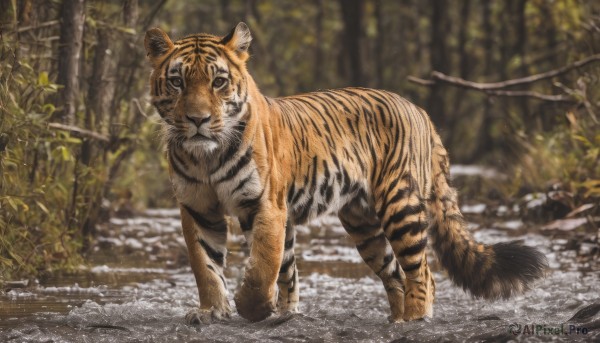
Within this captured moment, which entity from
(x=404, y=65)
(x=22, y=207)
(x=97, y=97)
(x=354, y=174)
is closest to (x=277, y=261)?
(x=354, y=174)

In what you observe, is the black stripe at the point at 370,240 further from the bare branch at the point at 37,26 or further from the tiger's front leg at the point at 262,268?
the bare branch at the point at 37,26

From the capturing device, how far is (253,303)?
5789 mm

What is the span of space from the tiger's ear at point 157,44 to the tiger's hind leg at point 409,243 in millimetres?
1626

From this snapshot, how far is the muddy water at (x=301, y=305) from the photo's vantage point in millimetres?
5664

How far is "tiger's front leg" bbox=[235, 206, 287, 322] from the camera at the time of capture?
579cm

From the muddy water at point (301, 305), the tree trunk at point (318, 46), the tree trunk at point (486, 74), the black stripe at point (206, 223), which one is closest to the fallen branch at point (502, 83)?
the muddy water at point (301, 305)

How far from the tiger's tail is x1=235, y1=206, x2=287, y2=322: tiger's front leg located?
1378 mm

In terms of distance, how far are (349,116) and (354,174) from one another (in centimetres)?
42

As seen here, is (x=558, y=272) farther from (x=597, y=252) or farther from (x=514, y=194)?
(x=514, y=194)

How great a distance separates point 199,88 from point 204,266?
3.23ft

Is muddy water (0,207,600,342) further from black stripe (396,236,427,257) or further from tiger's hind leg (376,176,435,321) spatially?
black stripe (396,236,427,257)

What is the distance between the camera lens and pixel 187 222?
19.8 ft

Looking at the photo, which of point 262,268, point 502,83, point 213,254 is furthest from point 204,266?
point 502,83

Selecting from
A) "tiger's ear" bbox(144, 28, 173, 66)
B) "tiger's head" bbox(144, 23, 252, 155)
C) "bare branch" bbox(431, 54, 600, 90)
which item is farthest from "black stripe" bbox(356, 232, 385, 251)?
"bare branch" bbox(431, 54, 600, 90)
